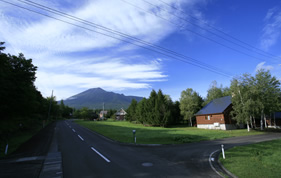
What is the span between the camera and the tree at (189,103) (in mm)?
45875

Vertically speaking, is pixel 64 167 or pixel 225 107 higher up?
pixel 225 107

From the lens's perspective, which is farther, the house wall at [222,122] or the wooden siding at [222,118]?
the wooden siding at [222,118]

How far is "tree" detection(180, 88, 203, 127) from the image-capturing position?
45875mm

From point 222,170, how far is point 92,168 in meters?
7.35

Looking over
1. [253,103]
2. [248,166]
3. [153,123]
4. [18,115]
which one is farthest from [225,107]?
[18,115]

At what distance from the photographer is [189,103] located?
46.4m

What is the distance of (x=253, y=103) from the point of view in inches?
1043

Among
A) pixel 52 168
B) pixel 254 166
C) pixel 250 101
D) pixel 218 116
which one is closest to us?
pixel 254 166

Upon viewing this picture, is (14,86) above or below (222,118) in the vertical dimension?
above

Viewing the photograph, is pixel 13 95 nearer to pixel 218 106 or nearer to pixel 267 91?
pixel 218 106

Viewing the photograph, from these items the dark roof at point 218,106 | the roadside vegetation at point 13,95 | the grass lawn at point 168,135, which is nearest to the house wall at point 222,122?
the dark roof at point 218,106

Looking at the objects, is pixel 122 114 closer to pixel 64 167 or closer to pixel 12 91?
pixel 12 91

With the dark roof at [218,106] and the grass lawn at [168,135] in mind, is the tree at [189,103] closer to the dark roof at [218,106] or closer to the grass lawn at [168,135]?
the dark roof at [218,106]

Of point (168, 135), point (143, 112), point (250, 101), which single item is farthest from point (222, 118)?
point (143, 112)
